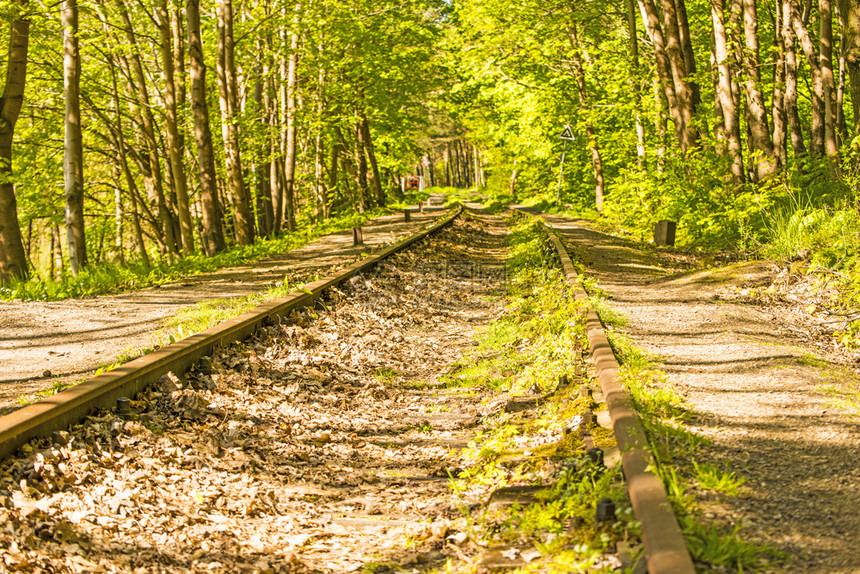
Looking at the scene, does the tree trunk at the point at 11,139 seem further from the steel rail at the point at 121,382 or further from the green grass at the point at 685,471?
the green grass at the point at 685,471

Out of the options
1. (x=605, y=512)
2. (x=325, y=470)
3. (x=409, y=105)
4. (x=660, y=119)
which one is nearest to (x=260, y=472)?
(x=325, y=470)

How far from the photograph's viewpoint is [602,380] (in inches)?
174

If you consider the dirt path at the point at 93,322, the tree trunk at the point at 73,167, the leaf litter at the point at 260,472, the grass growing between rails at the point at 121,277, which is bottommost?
the leaf litter at the point at 260,472

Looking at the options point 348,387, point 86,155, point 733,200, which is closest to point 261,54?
point 86,155

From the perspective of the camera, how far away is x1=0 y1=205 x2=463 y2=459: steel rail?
137 inches

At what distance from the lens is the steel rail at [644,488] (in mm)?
2221

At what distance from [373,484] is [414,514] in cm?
57

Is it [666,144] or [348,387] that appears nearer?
[348,387]

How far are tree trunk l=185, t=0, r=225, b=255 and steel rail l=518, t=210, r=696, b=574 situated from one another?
1307 centimetres

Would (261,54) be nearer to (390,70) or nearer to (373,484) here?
(390,70)

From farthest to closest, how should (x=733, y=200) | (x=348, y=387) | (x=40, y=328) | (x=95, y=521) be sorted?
(x=733, y=200) → (x=40, y=328) → (x=348, y=387) → (x=95, y=521)

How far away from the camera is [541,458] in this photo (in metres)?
4.00

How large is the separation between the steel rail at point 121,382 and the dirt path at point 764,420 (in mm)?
3008

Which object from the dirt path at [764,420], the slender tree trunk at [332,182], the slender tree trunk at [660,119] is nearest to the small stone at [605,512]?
the dirt path at [764,420]
